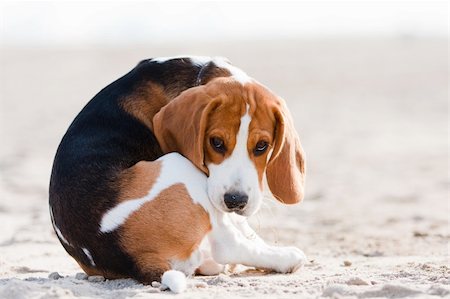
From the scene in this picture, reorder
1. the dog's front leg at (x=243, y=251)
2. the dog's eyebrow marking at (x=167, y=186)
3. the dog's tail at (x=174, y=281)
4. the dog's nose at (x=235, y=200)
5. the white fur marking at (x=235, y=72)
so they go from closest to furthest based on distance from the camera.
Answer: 1. the dog's tail at (x=174, y=281)
2. the dog's nose at (x=235, y=200)
3. the dog's eyebrow marking at (x=167, y=186)
4. the dog's front leg at (x=243, y=251)
5. the white fur marking at (x=235, y=72)

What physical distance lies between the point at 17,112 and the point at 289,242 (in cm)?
1594

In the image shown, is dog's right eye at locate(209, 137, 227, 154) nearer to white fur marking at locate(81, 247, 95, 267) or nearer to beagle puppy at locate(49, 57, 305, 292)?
beagle puppy at locate(49, 57, 305, 292)

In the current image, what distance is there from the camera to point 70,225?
5.84m

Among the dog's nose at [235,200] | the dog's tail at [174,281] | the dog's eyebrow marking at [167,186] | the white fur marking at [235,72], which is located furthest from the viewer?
the white fur marking at [235,72]

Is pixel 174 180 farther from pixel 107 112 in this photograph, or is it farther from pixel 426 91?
pixel 426 91

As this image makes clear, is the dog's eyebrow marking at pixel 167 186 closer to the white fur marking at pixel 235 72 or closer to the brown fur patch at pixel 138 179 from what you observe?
the brown fur patch at pixel 138 179

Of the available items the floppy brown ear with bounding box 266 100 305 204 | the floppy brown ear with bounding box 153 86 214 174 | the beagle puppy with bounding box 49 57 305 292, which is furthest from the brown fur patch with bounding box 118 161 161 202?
the floppy brown ear with bounding box 266 100 305 204

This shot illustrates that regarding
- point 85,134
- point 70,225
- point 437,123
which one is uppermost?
point 85,134

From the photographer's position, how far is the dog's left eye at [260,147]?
5734 mm

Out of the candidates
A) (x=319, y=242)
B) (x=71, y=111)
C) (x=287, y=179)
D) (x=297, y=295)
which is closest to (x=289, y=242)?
(x=319, y=242)

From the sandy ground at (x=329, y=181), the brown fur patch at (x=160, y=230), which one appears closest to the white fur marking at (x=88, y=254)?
the sandy ground at (x=329, y=181)

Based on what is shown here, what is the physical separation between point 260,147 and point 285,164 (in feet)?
0.99

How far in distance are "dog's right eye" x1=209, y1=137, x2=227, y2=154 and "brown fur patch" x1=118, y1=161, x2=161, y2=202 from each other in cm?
35

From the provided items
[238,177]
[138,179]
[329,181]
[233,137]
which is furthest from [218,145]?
[329,181]
